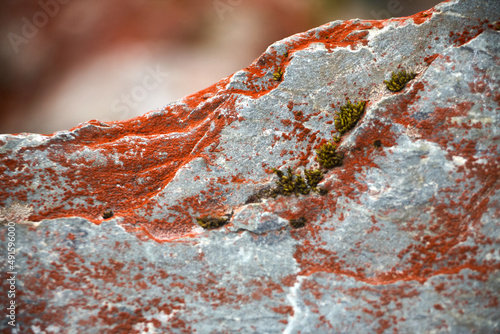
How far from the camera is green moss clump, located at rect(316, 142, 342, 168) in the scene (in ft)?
23.2

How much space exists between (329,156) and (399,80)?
99.1 inches

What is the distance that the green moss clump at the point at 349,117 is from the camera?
7297 millimetres

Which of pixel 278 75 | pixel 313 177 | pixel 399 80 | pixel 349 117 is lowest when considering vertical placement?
pixel 313 177

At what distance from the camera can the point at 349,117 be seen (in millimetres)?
7324

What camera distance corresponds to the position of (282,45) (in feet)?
29.5

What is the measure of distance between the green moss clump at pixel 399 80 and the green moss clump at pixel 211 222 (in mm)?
5035

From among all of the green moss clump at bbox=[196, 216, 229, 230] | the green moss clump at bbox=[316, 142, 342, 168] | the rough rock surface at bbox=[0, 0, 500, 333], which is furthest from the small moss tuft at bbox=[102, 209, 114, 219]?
the green moss clump at bbox=[316, 142, 342, 168]

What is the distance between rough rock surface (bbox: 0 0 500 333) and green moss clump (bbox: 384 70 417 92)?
0.98ft

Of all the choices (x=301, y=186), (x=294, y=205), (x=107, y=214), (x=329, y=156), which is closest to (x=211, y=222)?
(x=294, y=205)

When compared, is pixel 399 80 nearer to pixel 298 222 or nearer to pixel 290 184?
pixel 290 184

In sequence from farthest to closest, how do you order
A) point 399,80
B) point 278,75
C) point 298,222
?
point 278,75, point 399,80, point 298,222

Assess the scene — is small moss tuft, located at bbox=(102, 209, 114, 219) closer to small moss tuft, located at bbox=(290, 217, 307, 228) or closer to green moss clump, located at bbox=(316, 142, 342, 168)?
small moss tuft, located at bbox=(290, 217, 307, 228)

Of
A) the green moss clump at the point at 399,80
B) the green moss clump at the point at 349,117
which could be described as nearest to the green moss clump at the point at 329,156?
the green moss clump at the point at 349,117

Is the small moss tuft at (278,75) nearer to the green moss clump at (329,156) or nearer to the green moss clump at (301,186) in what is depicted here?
the green moss clump at (329,156)
